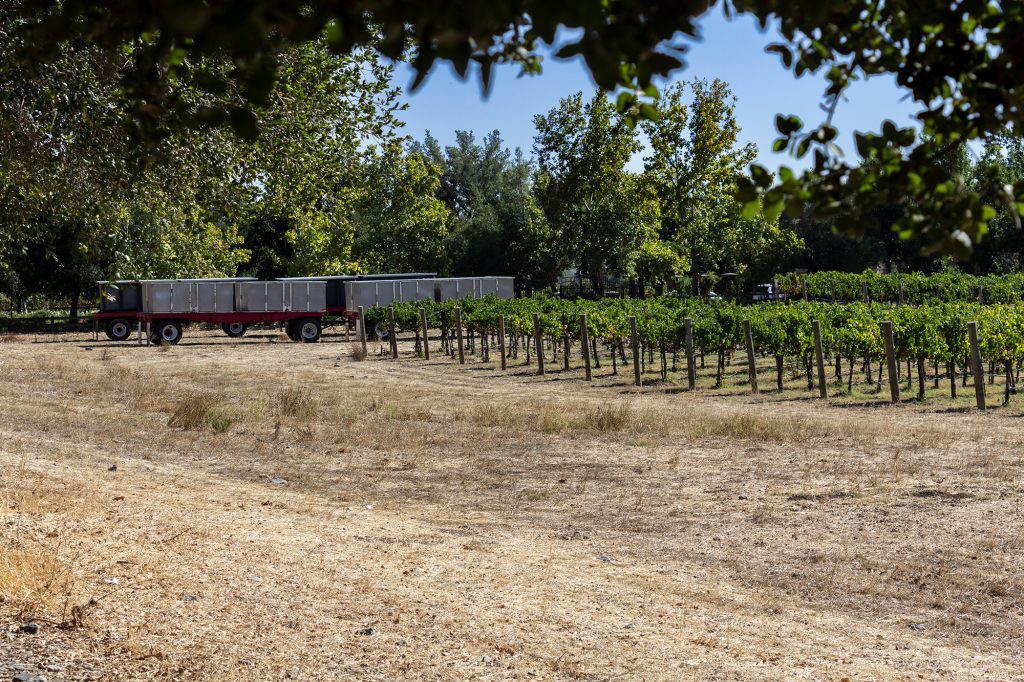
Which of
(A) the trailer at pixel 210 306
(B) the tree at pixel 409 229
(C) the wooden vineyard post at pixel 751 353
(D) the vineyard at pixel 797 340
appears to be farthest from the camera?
(B) the tree at pixel 409 229

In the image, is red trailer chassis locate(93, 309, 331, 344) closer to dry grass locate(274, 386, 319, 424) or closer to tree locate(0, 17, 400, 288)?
dry grass locate(274, 386, 319, 424)

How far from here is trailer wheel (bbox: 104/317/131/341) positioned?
1767 inches

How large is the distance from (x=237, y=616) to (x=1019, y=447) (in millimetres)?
12607

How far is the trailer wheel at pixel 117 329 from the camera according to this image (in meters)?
44.9

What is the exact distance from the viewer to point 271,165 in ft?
35.7

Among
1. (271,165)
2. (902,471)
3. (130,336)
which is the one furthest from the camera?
(130,336)

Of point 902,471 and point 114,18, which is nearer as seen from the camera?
point 114,18

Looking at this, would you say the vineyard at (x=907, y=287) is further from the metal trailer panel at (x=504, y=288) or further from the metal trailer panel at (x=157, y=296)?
the metal trailer panel at (x=157, y=296)

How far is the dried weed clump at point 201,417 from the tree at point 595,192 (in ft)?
131

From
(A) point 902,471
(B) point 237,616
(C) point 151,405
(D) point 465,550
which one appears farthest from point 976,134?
(C) point 151,405

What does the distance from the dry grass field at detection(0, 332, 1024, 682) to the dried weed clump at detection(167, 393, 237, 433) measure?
0.07 m

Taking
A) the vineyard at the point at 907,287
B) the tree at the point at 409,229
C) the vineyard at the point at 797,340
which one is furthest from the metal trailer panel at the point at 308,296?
the vineyard at the point at 907,287

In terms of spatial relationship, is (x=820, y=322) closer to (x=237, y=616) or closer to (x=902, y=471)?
(x=902, y=471)

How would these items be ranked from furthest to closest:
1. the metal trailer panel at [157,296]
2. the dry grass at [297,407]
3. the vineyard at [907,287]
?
the vineyard at [907,287], the metal trailer panel at [157,296], the dry grass at [297,407]
